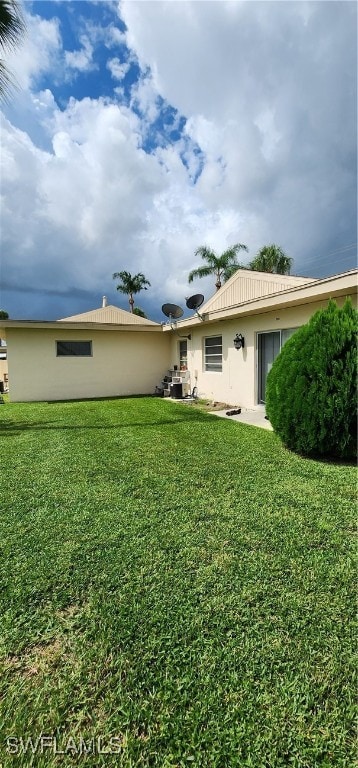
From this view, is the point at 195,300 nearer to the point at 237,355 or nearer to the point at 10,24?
the point at 237,355

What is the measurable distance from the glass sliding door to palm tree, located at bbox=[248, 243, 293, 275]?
588 inches

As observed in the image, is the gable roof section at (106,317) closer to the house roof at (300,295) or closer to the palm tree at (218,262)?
the palm tree at (218,262)

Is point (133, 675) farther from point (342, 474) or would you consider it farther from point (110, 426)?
point (110, 426)

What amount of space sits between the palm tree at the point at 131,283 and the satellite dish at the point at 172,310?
20278 millimetres

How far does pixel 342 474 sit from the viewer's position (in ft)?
14.5

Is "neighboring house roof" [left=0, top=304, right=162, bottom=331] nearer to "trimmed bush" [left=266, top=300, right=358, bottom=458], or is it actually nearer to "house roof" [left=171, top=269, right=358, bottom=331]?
"house roof" [left=171, top=269, right=358, bottom=331]

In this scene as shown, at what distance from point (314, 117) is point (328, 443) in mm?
10507

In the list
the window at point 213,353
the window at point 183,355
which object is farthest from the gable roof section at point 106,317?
the window at point 213,353

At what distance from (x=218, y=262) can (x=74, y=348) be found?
1297 centimetres

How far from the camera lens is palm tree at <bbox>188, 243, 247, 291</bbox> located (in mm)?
21672

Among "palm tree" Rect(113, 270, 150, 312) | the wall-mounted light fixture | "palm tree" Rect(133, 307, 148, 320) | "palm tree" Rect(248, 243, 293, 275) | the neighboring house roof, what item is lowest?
the wall-mounted light fixture

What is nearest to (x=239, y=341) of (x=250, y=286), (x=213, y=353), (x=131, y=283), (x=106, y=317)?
(x=213, y=353)

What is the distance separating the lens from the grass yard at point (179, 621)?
1413 millimetres

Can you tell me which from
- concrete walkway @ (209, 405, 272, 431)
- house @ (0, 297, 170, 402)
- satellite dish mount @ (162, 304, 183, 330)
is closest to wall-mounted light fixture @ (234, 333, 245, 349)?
concrete walkway @ (209, 405, 272, 431)
